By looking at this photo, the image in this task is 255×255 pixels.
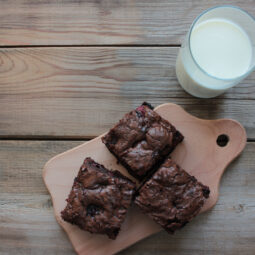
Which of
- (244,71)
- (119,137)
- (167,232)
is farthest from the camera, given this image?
(167,232)

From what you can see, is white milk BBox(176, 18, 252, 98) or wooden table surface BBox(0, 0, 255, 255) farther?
wooden table surface BBox(0, 0, 255, 255)

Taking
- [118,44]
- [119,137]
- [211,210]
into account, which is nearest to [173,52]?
[118,44]

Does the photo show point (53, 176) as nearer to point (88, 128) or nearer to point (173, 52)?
point (88, 128)

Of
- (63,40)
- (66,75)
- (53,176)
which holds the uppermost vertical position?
(63,40)

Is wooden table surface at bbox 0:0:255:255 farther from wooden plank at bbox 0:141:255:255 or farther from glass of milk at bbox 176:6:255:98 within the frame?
glass of milk at bbox 176:6:255:98

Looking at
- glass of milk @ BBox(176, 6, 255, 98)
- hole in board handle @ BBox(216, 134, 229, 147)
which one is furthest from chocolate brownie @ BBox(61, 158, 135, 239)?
glass of milk @ BBox(176, 6, 255, 98)

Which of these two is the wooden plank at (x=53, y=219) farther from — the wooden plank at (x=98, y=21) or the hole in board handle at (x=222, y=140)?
the wooden plank at (x=98, y=21)

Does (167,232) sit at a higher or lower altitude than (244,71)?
lower
